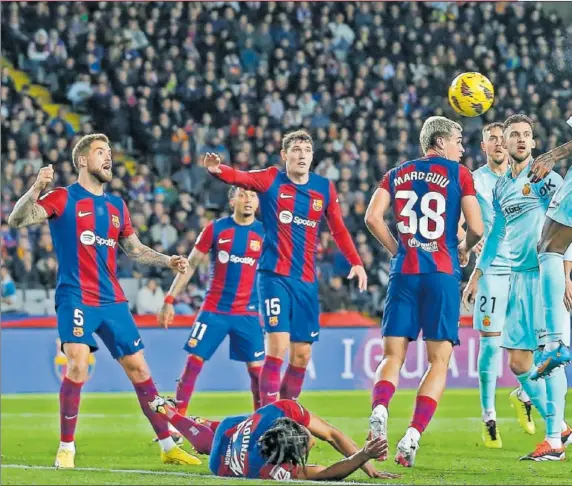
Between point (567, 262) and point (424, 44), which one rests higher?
point (424, 44)

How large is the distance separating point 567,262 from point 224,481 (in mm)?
2762

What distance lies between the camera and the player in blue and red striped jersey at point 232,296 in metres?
9.66

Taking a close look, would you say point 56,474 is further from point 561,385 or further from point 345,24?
point 345,24

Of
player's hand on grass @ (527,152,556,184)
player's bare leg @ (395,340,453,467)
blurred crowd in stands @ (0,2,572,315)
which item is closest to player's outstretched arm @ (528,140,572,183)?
player's hand on grass @ (527,152,556,184)

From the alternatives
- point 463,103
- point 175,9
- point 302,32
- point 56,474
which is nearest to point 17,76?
point 175,9

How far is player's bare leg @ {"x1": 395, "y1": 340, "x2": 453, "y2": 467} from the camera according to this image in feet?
23.5

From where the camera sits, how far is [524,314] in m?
8.84

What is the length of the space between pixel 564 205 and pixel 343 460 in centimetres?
233

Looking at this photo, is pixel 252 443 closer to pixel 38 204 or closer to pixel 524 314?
pixel 38 204

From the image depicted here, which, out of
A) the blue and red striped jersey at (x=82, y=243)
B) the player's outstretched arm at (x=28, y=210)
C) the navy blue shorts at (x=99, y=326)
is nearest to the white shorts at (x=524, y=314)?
the navy blue shorts at (x=99, y=326)

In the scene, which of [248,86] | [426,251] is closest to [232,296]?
[426,251]

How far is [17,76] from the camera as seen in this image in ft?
67.3

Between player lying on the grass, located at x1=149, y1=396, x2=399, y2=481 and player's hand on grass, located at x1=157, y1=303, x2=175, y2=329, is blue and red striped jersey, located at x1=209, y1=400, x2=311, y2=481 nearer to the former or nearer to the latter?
player lying on the grass, located at x1=149, y1=396, x2=399, y2=481

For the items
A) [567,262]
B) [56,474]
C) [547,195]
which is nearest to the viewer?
[56,474]
